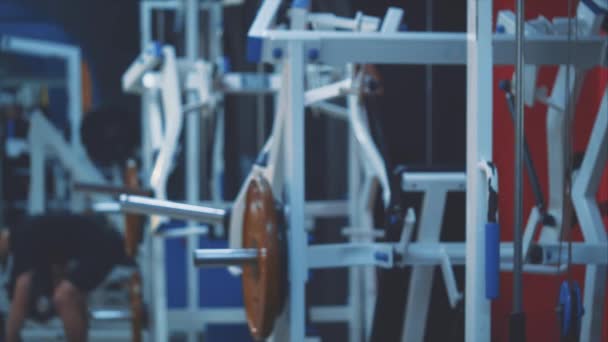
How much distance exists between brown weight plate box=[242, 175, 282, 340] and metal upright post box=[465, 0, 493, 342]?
2.63 feet

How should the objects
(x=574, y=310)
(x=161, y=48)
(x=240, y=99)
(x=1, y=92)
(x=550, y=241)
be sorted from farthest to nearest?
(x=1, y=92)
(x=240, y=99)
(x=161, y=48)
(x=550, y=241)
(x=574, y=310)

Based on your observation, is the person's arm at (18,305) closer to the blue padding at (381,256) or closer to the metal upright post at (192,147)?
the metal upright post at (192,147)

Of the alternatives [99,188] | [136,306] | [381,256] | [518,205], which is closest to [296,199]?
[381,256]

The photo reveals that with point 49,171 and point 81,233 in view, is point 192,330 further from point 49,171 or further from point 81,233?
point 49,171

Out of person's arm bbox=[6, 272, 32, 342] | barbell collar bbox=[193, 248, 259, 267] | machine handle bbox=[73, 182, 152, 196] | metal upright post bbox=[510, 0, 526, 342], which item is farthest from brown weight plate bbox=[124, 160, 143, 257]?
metal upright post bbox=[510, 0, 526, 342]

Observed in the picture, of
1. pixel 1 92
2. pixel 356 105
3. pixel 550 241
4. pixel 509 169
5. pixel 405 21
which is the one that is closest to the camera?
Result: pixel 550 241

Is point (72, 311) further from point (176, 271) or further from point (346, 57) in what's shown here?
point (346, 57)

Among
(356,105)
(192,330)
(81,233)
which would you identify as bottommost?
(192,330)

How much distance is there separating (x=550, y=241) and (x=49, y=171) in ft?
18.5

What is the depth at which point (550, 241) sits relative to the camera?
2.80 metres

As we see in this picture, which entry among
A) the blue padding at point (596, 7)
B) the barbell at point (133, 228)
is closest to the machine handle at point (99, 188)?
the barbell at point (133, 228)

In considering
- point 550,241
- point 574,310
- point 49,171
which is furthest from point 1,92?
point 574,310

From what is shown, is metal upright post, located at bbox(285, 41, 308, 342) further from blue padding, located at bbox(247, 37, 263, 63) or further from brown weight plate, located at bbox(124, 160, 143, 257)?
brown weight plate, located at bbox(124, 160, 143, 257)

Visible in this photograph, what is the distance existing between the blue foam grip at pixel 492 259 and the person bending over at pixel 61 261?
3.34m
